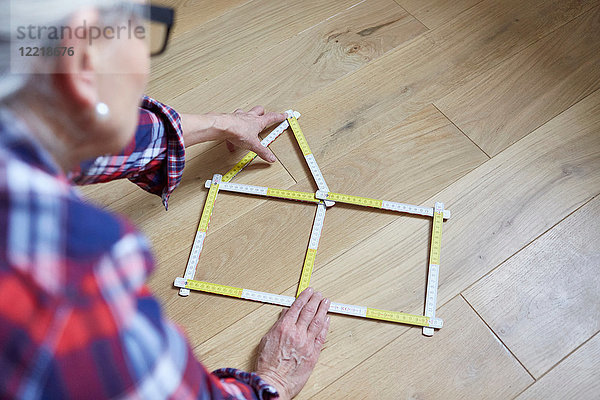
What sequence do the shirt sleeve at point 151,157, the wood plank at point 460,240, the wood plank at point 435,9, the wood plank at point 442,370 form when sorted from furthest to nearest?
the wood plank at point 435,9 < the wood plank at point 460,240 < the wood plank at point 442,370 < the shirt sleeve at point 151,157

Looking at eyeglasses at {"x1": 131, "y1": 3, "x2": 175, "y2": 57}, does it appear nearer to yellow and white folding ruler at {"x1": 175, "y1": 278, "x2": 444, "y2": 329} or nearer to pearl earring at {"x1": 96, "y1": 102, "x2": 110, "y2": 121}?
pearl earring at {"x1": 96, "y1": 102, "x2": 110, "y2": 121}

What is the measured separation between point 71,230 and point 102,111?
0.67ft

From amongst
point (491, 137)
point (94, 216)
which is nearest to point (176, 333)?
point (94, 216)

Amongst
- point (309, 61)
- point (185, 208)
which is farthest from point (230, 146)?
point (309, 61)

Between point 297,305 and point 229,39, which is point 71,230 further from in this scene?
point 229,39

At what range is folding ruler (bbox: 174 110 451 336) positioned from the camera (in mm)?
1663

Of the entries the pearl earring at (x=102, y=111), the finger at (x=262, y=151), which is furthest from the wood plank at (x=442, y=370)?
the pearl earring at (x=102, y=111)

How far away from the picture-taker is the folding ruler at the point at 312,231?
5.46 feet

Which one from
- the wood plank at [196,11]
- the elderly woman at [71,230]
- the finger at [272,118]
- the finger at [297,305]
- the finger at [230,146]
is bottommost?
the finger at [297,305]

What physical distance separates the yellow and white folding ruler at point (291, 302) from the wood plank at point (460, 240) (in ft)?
0.09

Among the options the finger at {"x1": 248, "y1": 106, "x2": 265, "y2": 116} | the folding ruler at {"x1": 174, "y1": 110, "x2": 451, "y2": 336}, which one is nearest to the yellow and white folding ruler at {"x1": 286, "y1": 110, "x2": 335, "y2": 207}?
the folding ruler at {"x1": 174, "y1": 110, "x2": 451, "y2": 336}

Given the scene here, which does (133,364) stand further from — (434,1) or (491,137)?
(434,1)

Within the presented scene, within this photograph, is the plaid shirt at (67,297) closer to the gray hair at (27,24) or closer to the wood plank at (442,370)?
the gray hair at (27,24)

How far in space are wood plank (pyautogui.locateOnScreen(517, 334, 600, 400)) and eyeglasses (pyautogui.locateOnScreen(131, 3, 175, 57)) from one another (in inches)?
53.7
